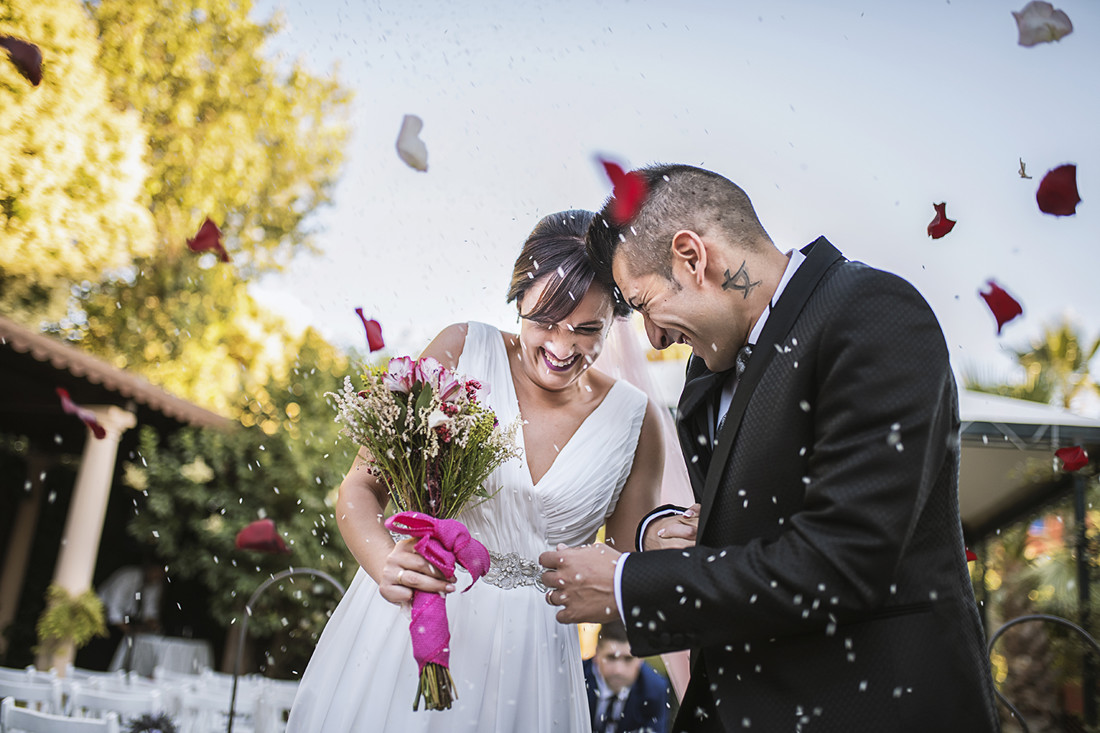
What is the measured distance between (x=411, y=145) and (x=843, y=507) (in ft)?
6.49

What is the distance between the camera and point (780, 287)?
2.05 m

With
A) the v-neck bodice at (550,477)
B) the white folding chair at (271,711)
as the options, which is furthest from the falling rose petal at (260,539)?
the v-neck bodice at (550,477)

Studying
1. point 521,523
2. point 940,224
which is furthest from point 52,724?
point 940,224

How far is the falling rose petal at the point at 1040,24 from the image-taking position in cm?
265

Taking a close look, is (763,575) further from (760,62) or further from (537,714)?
(760,62)

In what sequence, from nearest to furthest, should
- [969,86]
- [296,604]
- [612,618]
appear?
[612,618]
[969,86]
[296,604]

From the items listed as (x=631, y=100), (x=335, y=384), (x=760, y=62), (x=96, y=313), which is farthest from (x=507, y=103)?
(x=96, y=313)

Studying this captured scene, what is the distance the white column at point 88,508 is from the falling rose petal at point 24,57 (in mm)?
6848

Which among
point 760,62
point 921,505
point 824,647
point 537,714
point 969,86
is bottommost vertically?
point 537,714

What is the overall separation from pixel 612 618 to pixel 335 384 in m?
10.0

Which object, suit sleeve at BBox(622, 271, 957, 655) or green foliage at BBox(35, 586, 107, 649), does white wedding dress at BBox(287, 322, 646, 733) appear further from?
green foliage at BBox(35, 586, 107, 649)

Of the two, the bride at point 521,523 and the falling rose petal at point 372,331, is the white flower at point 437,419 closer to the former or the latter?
the bride at point 521,523

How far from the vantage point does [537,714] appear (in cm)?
255

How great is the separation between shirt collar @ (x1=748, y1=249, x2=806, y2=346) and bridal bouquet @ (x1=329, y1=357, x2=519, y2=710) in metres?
0.72
